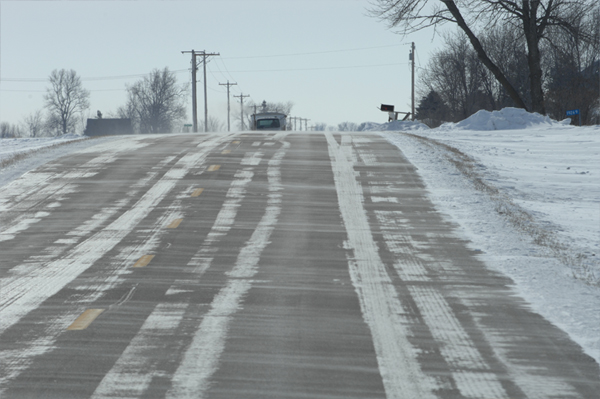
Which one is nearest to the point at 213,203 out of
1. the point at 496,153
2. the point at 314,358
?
the point at 314,358

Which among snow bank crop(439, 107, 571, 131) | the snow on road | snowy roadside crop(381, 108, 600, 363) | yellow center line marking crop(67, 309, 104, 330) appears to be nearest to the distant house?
snow bank crop(439, 107, 571, 131)

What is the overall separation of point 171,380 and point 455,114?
3159 inches

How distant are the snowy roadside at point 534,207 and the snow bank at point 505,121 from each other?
4272 mm

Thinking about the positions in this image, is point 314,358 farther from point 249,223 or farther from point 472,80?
point 472,80

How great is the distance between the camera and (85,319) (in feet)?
21.3

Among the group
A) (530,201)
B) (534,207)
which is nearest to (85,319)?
(534,207)

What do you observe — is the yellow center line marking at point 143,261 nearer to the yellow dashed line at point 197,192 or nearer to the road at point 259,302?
the road at point 259,302

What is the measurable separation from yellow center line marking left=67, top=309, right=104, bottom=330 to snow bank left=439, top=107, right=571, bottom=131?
2248cm

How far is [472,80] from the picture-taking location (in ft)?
262

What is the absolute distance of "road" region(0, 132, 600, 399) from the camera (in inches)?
202

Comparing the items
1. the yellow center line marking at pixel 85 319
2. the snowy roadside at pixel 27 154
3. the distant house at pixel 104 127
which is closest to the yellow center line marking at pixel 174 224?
the yellow center line marking at pixel 85 319

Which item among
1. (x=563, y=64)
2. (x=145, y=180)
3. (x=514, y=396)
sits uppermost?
(x=563, y=64)

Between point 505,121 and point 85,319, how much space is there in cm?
2341

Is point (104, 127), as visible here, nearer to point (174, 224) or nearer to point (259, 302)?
point (174, 224)
